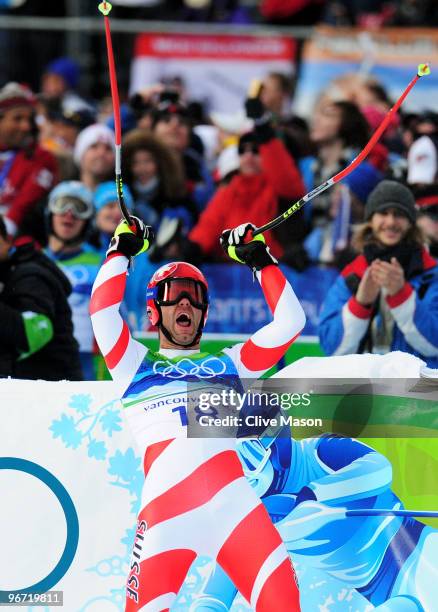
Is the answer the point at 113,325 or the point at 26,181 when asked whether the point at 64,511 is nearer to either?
the point at 113,325

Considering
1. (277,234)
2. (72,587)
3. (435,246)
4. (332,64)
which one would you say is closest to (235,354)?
(72,587)

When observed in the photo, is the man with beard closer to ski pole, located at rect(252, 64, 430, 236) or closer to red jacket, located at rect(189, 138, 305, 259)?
ski pole, located at rect(252, 64, 430, 236)

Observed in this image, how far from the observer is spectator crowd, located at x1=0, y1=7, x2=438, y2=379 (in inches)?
285

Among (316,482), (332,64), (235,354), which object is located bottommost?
(316,482)

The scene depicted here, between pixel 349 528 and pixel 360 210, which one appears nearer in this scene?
pixel 349 528

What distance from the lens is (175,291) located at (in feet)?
18.3

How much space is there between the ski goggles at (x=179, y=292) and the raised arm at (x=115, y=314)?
191 millimetres

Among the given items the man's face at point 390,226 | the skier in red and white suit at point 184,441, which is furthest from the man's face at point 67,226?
the skier in red and white suit at point 184,441

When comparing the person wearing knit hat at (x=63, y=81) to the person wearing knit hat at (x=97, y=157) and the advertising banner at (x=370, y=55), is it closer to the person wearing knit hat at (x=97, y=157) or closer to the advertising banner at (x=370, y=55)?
the advertising banner at (x=370, y=55)

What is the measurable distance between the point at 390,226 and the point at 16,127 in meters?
3.74

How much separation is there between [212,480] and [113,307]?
767mm

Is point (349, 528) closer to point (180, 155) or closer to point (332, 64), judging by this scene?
point (180, 155)

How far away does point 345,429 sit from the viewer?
18.5ft

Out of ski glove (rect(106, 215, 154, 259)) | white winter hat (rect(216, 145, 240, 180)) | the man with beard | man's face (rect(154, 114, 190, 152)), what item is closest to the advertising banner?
white winter hat (rect(216, 145, 240, 180))
